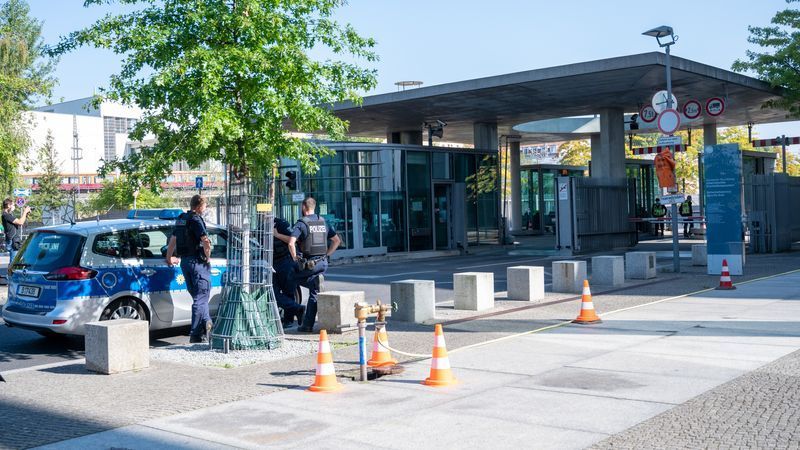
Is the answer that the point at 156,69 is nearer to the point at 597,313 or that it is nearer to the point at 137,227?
the point at 137,227

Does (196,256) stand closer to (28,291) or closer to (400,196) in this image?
(28,291)

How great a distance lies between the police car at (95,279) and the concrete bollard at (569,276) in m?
8.02

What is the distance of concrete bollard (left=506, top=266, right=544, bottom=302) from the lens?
49.8ft

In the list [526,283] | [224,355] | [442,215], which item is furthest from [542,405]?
[442,215]

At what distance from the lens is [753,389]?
777 cm

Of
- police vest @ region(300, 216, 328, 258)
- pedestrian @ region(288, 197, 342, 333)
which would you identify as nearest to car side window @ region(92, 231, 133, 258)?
pedestrian @ region(288, 197, 342, 333)

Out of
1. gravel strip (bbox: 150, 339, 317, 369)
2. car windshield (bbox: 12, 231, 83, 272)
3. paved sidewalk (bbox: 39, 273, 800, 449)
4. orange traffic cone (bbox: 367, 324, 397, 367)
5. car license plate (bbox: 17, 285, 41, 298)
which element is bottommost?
paved sidewalk (bbox: 39, 273, 800, 449)

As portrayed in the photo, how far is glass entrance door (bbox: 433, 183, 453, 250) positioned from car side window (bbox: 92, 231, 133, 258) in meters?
19.9

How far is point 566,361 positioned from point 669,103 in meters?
12.3

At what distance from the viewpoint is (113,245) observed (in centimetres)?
1109

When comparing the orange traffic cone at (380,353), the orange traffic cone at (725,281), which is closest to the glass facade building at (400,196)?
the orange traffic cone at (725,281)

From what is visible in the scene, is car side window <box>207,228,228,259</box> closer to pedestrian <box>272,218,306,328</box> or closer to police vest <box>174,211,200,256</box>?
pedestrian <box>272,218,306,328</box>

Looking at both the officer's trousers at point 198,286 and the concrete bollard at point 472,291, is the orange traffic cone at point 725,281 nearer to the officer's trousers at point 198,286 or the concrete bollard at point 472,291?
the concrete bollard at point 472,291

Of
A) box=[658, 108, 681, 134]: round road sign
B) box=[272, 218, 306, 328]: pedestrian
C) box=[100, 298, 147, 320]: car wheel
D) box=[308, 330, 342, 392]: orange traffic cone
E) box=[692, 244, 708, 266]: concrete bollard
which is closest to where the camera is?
box=[308, 330, 342, 392]: orange traffic cone
